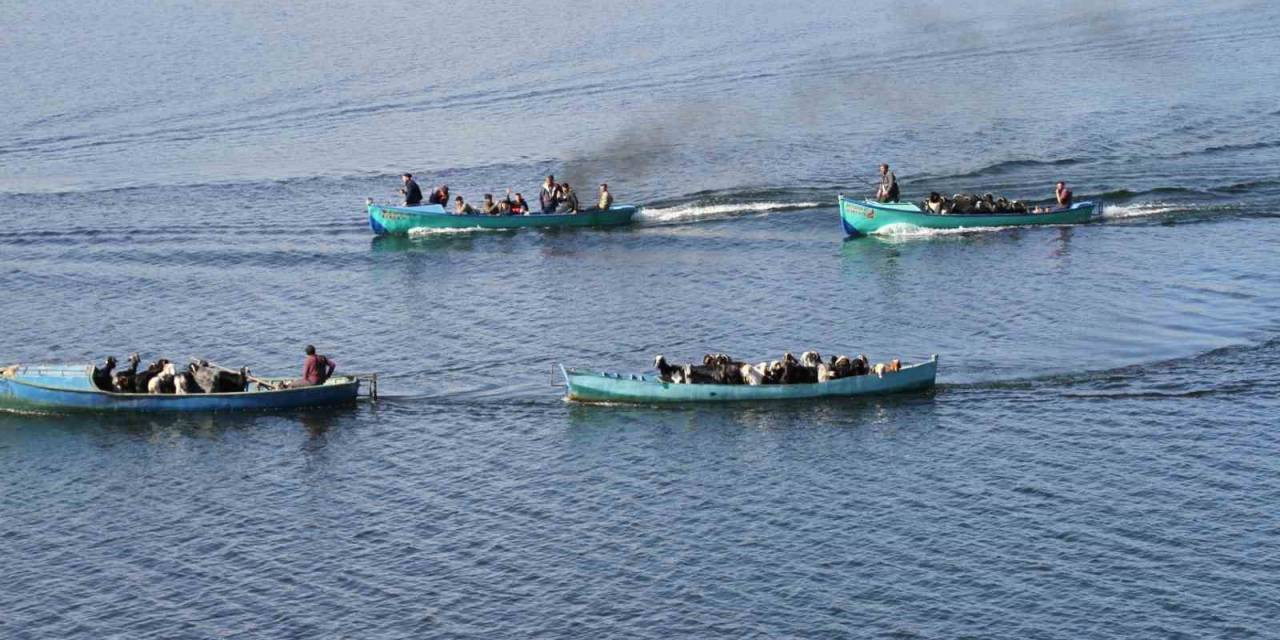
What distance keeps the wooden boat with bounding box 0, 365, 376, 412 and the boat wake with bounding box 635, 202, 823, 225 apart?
104 feet

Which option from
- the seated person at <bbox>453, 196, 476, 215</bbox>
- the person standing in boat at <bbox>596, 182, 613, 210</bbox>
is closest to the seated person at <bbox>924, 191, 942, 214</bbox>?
the person standing in boat at <bbox>596, 182, 613, 210</bbox>

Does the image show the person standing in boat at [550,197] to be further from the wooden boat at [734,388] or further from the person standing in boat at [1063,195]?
the wooden boat at [734,388]

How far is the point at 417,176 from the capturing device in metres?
105

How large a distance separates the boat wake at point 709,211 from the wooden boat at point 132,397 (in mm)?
31647

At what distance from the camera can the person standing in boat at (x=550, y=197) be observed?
92.7 m

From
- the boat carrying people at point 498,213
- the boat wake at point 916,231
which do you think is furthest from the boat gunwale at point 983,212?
the boat carrying people at point 498,213

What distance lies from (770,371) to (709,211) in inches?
1220

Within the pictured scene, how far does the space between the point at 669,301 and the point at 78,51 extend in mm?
92472

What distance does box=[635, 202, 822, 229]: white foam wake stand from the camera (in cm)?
9269

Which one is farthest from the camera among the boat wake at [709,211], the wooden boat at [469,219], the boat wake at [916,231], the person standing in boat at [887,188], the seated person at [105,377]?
the boat wake at [709,211]

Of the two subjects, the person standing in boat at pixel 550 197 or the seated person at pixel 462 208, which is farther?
the person standing in boat at pixel 550 197

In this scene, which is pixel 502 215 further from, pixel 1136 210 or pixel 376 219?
pixel 1136 210

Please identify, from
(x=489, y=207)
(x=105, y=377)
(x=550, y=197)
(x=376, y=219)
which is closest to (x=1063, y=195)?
(x=550, y=197)

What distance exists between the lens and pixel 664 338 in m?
72.1
